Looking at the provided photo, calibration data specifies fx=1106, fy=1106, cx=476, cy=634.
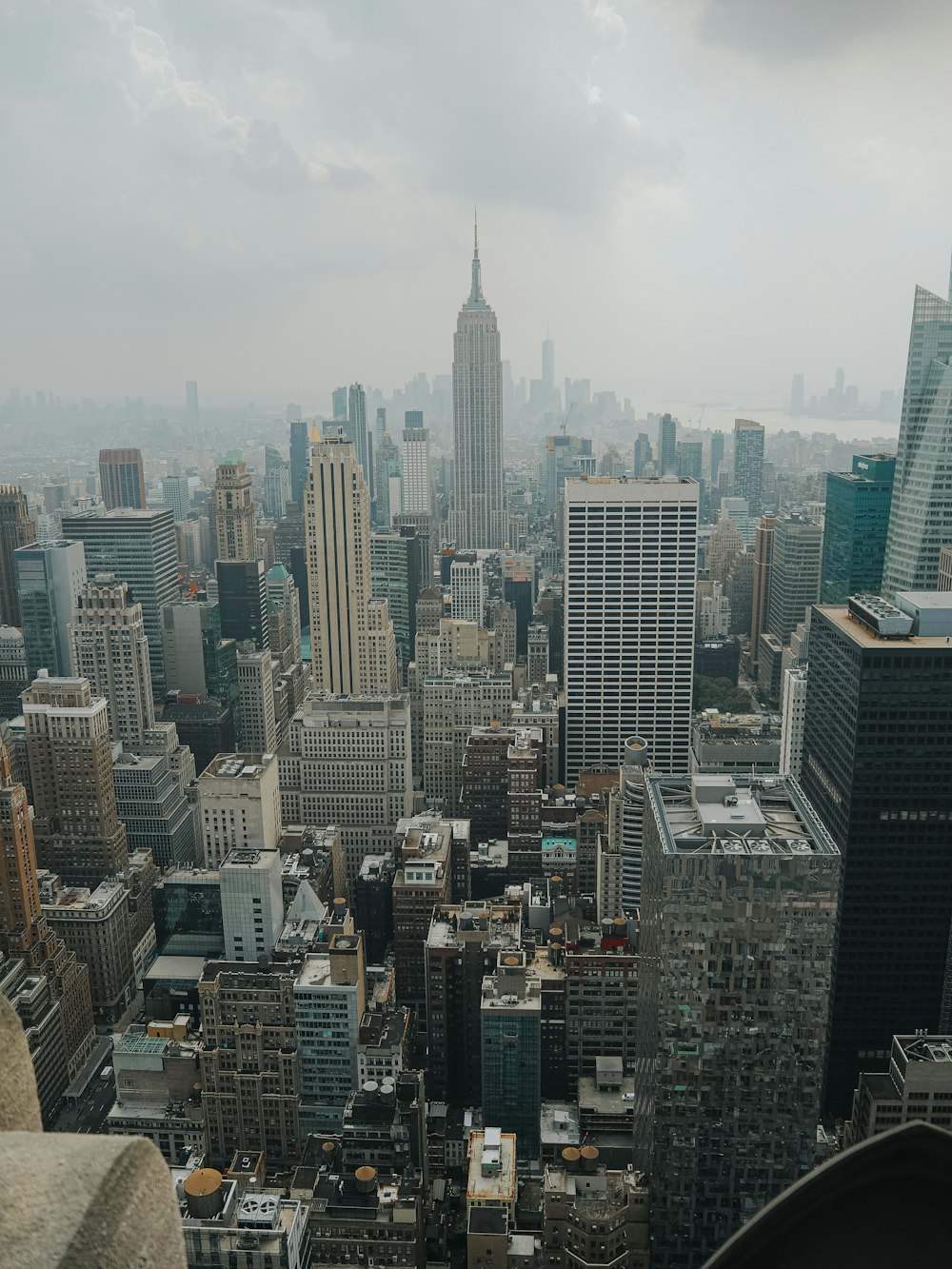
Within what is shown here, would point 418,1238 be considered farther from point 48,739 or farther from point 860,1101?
point 48,739

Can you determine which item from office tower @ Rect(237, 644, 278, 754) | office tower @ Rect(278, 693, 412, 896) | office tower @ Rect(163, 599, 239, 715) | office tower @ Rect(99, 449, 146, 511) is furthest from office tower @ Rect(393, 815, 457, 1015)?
office tower @ Rect(99, 449, 146, 511)

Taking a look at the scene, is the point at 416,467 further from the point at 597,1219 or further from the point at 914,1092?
the point at 597,1219

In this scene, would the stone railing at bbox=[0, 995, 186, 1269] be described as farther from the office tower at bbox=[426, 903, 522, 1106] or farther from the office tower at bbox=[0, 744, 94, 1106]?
the office tower at bbox=[0, 744, 94, 1106]

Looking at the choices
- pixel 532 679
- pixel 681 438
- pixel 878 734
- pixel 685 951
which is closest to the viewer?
pixel 685 951

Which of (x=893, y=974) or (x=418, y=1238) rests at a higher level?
(x=893, y=974)

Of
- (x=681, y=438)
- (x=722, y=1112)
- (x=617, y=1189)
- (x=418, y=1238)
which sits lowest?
(x=418, y=1238)

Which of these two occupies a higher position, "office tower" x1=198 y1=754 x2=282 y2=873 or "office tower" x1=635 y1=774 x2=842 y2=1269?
"office tower" x1=635 y1=774 x2=842 y2=1269

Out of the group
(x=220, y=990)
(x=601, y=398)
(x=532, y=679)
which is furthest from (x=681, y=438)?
(x=220, y=990)
